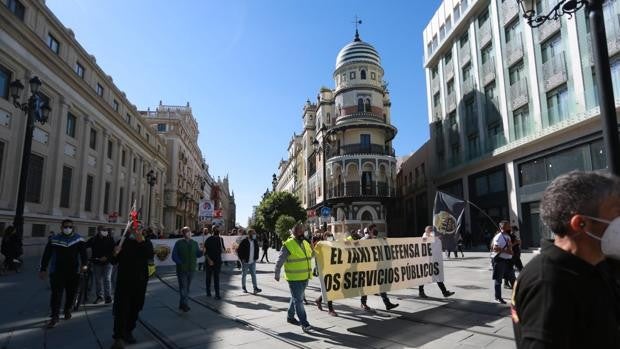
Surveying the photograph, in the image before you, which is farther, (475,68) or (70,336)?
(475,68)

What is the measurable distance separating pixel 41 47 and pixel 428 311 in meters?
26.3

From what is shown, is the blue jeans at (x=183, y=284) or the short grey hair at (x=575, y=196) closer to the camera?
the short grey hair at (x=575, y=196)

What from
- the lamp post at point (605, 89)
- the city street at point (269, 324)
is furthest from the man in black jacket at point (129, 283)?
the lamp post at point (605, 89)

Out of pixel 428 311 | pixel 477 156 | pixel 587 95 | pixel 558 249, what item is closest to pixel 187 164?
pixel 477 156

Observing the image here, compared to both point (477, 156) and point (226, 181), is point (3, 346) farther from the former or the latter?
point (226, 181)

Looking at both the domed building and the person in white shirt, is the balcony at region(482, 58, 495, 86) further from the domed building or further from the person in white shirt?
the person in white shirt

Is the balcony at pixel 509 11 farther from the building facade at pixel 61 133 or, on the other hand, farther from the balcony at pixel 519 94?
the building facade at pixel 61 133

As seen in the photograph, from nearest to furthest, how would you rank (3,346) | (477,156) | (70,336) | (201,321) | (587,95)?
(3,346), (70,336), (201,321), (587,95), (477,156)

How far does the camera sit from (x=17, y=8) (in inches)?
859

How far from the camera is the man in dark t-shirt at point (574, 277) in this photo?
164 centimetres

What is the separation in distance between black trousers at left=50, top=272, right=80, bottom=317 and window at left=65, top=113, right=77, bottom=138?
25.2 meters

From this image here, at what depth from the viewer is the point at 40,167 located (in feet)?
80.8

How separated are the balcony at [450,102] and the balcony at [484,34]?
17.3ft

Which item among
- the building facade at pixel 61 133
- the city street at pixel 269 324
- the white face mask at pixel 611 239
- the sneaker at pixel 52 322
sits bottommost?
the city street at pixel 269 324
